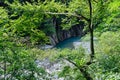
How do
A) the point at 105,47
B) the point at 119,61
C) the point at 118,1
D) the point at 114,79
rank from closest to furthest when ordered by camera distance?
the point at 118,1, the point at 114,79, the point at 119,61, the point at 105,47

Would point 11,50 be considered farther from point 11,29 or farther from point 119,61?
point 119,61

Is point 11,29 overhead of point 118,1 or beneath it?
beneath

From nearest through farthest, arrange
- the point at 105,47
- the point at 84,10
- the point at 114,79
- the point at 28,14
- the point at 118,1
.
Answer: the point at 118,1
the point at 114,79
the point at 28,14
the point at 84,10
the point at 105,47

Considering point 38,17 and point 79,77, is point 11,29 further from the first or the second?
point 79,77

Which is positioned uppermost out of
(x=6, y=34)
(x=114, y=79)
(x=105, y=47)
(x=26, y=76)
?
(x=6, y=34)

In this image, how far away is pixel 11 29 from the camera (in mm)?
5527

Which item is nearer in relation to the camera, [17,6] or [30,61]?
[30,61]

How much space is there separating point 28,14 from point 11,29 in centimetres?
63

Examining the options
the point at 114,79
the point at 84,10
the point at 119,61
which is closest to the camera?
the point at 114,79

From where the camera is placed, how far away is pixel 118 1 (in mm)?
2586

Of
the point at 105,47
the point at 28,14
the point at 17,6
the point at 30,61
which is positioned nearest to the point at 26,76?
the point at 30,61

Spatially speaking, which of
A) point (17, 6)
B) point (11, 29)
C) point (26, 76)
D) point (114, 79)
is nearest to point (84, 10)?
point (17, 6)

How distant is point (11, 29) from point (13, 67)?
38.7 inches

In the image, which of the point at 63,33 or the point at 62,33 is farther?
the point at 63,33
